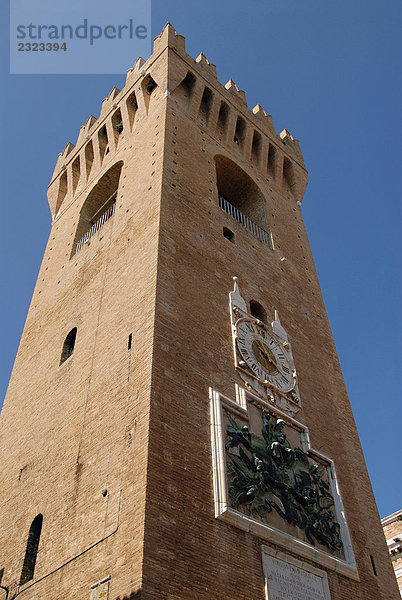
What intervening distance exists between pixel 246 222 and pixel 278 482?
6316mm

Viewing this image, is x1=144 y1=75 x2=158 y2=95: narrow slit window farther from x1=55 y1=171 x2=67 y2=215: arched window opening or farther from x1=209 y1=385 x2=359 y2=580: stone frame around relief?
x1=209 y1=385 x2=359 y2=580: stone frame around relief

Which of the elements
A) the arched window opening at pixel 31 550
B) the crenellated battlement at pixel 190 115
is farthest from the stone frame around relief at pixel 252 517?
the crenellated battlement at pixel 190 115

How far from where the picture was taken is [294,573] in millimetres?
7801

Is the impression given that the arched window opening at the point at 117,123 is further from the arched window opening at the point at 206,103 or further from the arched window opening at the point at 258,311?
the arched window opening at the point at 258,311

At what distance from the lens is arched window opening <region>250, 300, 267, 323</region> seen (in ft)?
37.5

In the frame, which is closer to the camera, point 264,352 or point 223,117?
point 264,352

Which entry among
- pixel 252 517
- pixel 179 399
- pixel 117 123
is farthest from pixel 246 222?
pixel 252 517

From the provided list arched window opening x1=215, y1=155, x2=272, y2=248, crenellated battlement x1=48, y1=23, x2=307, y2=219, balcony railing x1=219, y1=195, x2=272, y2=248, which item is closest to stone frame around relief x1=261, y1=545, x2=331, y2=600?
balcony railing x1=219, y1=195, x2=272, y2=248

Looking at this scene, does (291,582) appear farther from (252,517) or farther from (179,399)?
(179,399)

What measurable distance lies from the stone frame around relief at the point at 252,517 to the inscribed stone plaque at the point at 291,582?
0.75 ft

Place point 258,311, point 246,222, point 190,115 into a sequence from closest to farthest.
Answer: point 258,311 < point 246,222 < point 190,115

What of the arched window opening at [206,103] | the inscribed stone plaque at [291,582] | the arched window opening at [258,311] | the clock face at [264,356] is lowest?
the inscribed stone plaque at [291,582]

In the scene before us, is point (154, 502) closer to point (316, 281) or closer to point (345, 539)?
point (345, 539)

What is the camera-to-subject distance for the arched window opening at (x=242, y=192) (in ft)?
47.1
